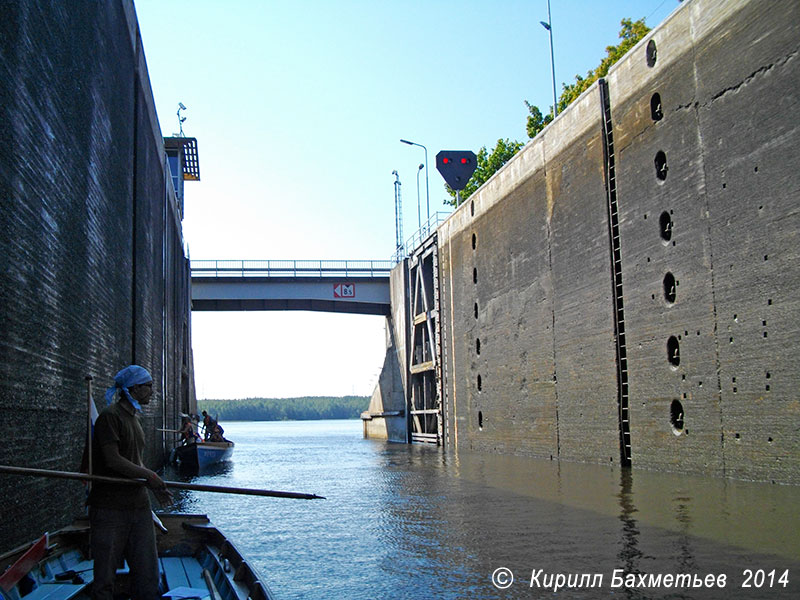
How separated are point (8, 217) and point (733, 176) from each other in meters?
13.3

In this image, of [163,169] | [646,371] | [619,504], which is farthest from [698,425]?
[163,169]

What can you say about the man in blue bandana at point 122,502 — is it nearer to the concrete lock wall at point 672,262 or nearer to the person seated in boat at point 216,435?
the concrete lock wall at point 672,262

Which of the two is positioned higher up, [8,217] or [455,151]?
[455,151]

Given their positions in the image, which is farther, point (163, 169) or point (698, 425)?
point (163, 169)

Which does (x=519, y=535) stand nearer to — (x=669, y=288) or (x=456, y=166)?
(x=669, y=288)

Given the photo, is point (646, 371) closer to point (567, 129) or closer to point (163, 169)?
point (567, 129)

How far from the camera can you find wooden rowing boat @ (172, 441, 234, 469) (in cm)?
2628

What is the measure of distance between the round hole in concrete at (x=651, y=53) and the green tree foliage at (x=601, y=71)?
12.9 m

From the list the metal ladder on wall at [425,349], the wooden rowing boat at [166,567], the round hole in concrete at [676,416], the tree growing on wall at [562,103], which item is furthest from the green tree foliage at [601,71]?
the wooden rowing boat at [166,567]

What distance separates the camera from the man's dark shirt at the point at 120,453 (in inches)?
217

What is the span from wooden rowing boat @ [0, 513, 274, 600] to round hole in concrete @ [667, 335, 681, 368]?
1228 cm

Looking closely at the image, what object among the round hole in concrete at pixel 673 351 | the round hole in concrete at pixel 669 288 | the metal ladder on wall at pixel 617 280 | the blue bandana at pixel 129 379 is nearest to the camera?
the blue bandana at pixel 129 379

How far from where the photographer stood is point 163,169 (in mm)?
27766

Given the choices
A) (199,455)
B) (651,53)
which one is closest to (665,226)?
(651,53)
